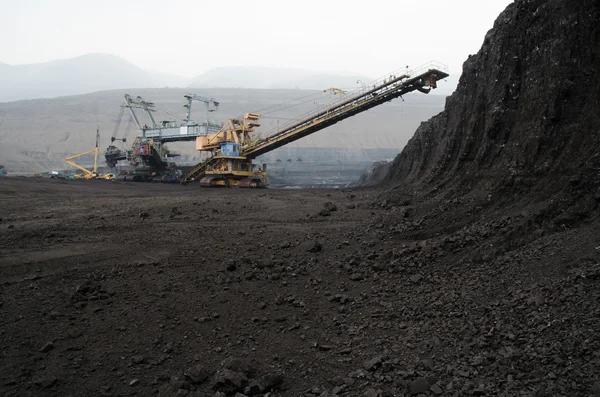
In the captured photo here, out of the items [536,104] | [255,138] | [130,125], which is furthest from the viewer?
[130,125]

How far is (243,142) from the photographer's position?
93.8ft

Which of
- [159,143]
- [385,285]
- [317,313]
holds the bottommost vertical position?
[317,313]

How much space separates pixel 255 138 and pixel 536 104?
22854mm

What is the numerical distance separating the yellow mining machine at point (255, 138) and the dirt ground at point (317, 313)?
16.2 meters

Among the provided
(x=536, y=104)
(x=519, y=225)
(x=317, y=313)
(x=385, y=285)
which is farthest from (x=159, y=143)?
(x=519, y=225)

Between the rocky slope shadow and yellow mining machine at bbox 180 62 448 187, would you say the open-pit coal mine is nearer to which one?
the rocky slope shadow

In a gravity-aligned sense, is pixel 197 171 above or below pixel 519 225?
above

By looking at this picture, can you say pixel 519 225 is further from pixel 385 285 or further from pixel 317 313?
pixel 317 313

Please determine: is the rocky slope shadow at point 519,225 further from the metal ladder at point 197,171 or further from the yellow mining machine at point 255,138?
the metal ladder at point 197,171

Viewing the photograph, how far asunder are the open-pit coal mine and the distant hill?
182 ft

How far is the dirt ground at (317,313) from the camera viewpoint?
11.5 feet

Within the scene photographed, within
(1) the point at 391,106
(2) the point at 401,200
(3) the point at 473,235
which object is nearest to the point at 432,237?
(3) the point at 473,235

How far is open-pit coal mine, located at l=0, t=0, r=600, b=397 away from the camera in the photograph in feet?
12.1

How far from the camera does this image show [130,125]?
95.4 meters
